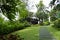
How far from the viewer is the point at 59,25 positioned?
29953 mm

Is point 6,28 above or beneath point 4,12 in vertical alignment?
beneath

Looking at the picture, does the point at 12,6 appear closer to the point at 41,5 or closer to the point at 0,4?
the point at 0,4

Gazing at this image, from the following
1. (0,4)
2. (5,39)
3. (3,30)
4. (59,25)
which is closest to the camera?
(0,4)

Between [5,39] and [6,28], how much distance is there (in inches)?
486

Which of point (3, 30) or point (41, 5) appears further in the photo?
point (41, 5)

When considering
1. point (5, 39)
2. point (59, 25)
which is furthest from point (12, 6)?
point (59, 25)

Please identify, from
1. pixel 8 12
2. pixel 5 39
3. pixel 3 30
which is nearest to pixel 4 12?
pixel 8 12

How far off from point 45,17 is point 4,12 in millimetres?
58498

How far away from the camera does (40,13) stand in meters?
64.9

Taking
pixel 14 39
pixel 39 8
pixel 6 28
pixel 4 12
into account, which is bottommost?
pixel 39 8

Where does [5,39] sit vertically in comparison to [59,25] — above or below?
above

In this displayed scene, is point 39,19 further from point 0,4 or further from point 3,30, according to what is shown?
point 0,4

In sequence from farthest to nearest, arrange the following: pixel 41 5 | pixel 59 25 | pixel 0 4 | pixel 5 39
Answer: pixel 41 5, pixel 59 25, pixel 5 39, pixel 0 4

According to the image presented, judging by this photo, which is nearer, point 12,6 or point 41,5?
point 12,6
